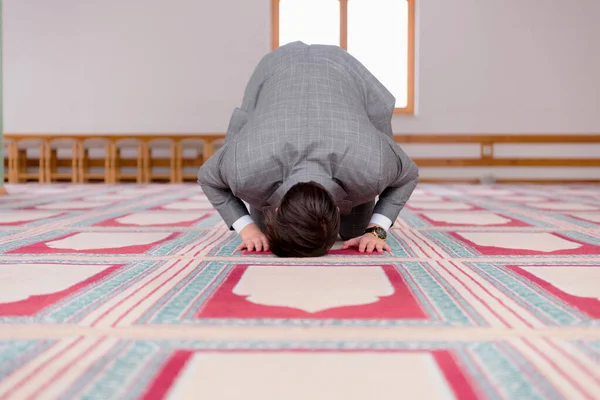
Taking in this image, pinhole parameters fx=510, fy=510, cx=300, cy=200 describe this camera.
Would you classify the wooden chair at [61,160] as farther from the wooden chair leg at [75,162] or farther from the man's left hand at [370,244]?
the man's left hand at [370,244]

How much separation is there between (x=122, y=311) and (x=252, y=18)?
5.83 meters

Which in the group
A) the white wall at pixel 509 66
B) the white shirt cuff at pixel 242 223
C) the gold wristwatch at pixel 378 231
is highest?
the white wall at pixel 509 66

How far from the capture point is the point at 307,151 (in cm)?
130

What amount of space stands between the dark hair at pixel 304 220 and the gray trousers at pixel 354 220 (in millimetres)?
352

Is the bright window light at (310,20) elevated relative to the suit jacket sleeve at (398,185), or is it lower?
elevated

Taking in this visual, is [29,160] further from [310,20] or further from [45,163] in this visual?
[310,20]

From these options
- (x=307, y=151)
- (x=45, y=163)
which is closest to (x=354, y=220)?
(x=307, y=151)

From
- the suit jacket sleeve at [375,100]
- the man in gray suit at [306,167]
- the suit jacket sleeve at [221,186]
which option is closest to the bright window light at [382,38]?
the suit jacket sleeve at [375,100]

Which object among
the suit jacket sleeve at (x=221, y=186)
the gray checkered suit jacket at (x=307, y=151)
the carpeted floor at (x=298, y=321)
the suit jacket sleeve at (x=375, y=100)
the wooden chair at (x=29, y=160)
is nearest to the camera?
the carpeted floor at (x=298, y=321)

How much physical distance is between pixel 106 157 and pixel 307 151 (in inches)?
209

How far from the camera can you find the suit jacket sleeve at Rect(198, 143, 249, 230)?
1.44 metres

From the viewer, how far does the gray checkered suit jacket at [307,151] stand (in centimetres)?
130

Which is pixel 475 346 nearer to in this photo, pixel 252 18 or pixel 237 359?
pixel 237 359

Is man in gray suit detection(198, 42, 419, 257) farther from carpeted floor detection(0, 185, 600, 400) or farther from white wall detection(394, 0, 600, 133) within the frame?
white wall detection(394, 0, 600, 133)
